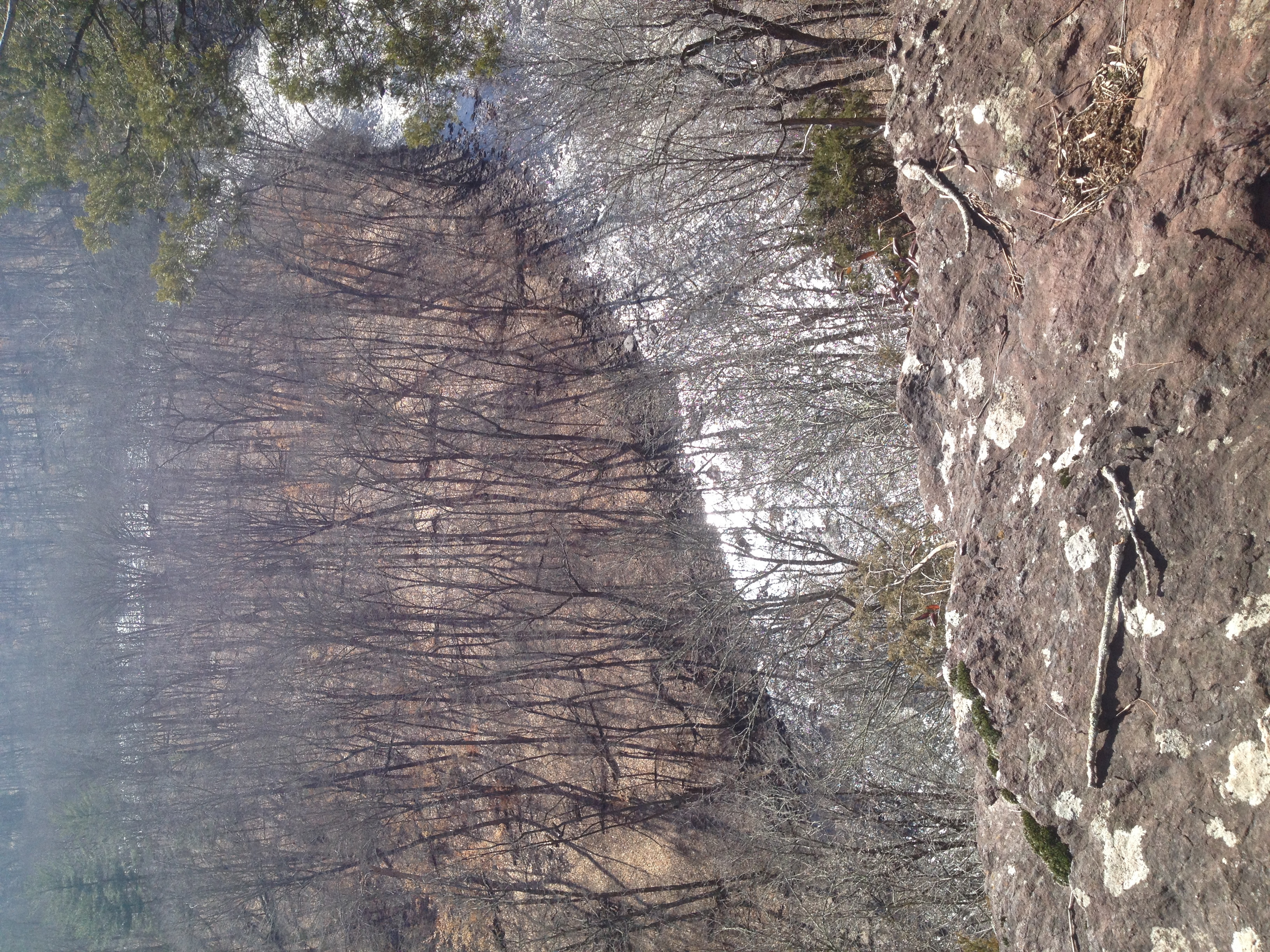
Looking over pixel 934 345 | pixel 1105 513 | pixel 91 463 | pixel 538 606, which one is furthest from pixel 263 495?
pixel 1105 513

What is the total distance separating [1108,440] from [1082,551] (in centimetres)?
34

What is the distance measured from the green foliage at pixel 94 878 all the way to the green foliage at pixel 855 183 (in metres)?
9.51

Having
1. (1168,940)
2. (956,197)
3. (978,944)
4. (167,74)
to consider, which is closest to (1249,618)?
(1168,940)

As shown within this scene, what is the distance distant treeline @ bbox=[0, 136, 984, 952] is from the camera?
6.40 meters

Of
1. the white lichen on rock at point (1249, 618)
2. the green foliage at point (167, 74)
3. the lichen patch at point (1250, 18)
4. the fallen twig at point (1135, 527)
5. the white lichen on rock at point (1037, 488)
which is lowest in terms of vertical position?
the white lichen on rock at point (1249, 618)

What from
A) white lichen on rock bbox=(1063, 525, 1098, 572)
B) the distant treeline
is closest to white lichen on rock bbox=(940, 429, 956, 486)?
white lichen on rock bbox=(1063, 525, 1098, 572)

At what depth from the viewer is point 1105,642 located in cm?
236

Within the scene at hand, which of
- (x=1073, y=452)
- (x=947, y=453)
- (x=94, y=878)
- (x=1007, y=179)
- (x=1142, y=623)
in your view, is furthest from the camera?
(x=94, y=878)

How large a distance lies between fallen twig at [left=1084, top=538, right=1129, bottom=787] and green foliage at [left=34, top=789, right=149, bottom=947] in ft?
32.4

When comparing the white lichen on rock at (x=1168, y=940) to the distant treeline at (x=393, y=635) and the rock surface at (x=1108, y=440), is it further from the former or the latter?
the distant treeline at (x=393, y=635)

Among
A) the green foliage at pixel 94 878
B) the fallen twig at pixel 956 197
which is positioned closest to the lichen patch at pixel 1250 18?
the fallen twig at pixel 956 197

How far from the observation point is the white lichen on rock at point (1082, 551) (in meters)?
2.43

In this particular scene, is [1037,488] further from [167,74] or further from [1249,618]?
[167,74]

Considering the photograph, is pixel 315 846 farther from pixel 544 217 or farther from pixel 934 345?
pixel 934 345
